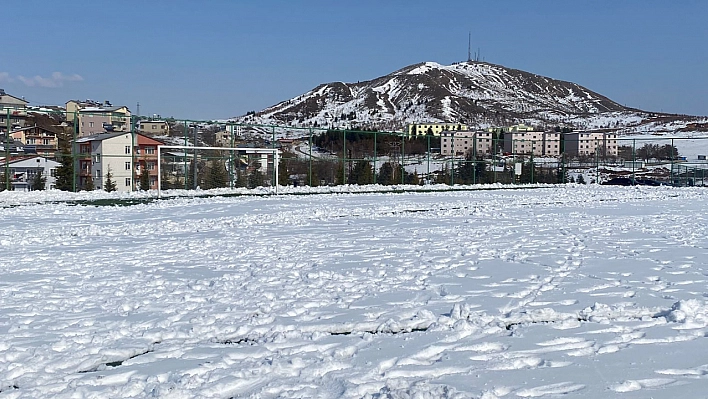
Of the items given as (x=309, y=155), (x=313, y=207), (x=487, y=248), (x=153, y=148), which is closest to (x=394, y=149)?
(x=309, y=155)

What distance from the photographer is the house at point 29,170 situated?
19.4 meters

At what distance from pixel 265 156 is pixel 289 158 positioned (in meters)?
1.69

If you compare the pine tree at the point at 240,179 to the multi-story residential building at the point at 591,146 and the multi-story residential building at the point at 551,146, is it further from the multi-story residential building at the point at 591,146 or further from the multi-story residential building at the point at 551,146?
the multi-story residential building at the point at 591,146

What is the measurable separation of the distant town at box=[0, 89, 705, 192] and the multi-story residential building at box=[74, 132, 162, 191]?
3 cm

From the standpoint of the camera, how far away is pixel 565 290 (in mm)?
5434

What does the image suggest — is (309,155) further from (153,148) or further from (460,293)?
(460,293)

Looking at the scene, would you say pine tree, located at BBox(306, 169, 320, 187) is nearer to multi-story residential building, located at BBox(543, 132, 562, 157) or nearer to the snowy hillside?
multi-story residential building, located at BBox(543, 132, 562, 157)

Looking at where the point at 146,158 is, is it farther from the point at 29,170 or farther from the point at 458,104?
the point at 458,104

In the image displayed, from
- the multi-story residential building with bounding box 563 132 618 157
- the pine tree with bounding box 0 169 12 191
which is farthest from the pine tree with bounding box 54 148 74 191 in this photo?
the multi-story residential building with bounding box 563 132 618 157

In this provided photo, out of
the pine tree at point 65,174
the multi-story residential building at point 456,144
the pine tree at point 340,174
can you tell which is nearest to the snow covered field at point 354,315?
the pine tree at point 65,174

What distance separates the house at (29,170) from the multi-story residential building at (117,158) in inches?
36.9

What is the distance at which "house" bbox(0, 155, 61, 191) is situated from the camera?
63.6 feet

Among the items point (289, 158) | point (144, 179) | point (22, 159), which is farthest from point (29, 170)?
point (289, 158)

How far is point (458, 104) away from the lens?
6383 inches
